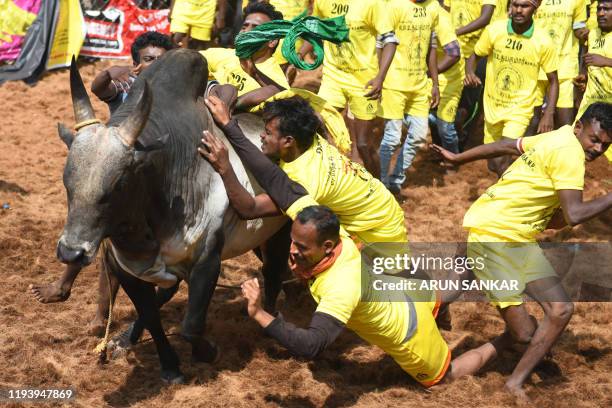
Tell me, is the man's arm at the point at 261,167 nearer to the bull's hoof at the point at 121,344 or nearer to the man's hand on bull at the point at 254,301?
the man's hand on bull at the point at 254,301

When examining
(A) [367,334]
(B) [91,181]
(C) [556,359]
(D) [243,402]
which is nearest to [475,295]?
(C) [556,359]

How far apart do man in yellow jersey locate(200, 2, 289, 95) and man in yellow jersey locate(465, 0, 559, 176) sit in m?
3.01

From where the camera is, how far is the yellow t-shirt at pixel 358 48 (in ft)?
31.1

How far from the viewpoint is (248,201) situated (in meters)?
5.45

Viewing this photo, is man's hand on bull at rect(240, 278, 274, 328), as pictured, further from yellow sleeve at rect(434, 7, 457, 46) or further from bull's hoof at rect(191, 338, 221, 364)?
yellow sleeve at rect(434, 7, 457, 46)

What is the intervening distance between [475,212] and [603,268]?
2.80m

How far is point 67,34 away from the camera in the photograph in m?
12.6

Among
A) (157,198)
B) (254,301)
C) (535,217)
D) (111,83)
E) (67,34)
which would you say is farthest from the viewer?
(67,34)

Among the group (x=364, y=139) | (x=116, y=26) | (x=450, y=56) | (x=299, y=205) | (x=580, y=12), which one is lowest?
(x=364, y=139)

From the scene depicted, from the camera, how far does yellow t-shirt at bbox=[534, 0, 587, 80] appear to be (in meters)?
9.97

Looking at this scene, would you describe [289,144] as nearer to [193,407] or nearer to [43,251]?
[193,407]

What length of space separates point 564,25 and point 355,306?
6143mm

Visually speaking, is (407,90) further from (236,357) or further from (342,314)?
(342,314)

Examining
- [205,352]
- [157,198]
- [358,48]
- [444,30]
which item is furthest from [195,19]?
[157,198]
